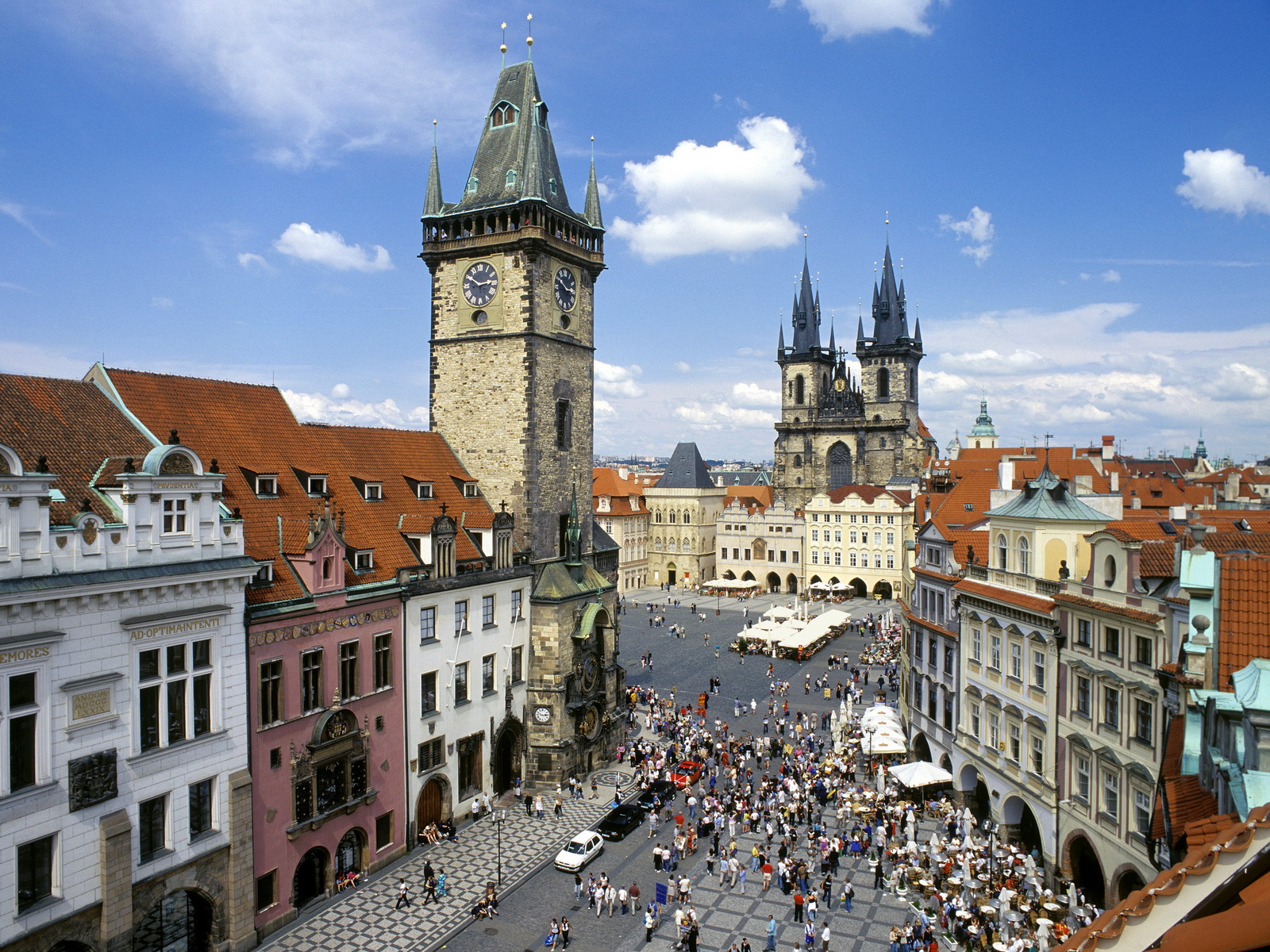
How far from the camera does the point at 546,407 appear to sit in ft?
129

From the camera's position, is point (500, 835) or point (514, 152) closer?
point (500, 835)

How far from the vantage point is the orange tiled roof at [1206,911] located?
449cm

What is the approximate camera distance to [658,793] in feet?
117

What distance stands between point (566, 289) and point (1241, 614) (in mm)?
30525

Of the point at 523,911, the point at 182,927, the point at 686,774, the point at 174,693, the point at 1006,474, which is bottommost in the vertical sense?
the point at 523,911

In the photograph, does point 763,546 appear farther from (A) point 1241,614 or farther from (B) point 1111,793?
(A) point 1241,614

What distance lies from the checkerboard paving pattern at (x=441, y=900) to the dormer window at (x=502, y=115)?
1232 inches

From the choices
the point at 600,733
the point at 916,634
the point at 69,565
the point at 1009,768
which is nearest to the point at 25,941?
the point at 69,565

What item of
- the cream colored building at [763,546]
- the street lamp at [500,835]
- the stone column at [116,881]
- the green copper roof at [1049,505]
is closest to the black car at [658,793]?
the street lamp at [500,835]

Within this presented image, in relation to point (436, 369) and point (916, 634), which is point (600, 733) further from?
point (436, 369)

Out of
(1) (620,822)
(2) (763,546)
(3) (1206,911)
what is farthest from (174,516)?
(2) (763,546)

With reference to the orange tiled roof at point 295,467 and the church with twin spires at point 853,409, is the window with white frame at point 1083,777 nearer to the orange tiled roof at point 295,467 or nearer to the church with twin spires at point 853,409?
the orange tiled roof at point 295,467

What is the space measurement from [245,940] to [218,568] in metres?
10.3

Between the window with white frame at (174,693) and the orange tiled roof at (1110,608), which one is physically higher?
the orange tiled roof at (1110,608)
